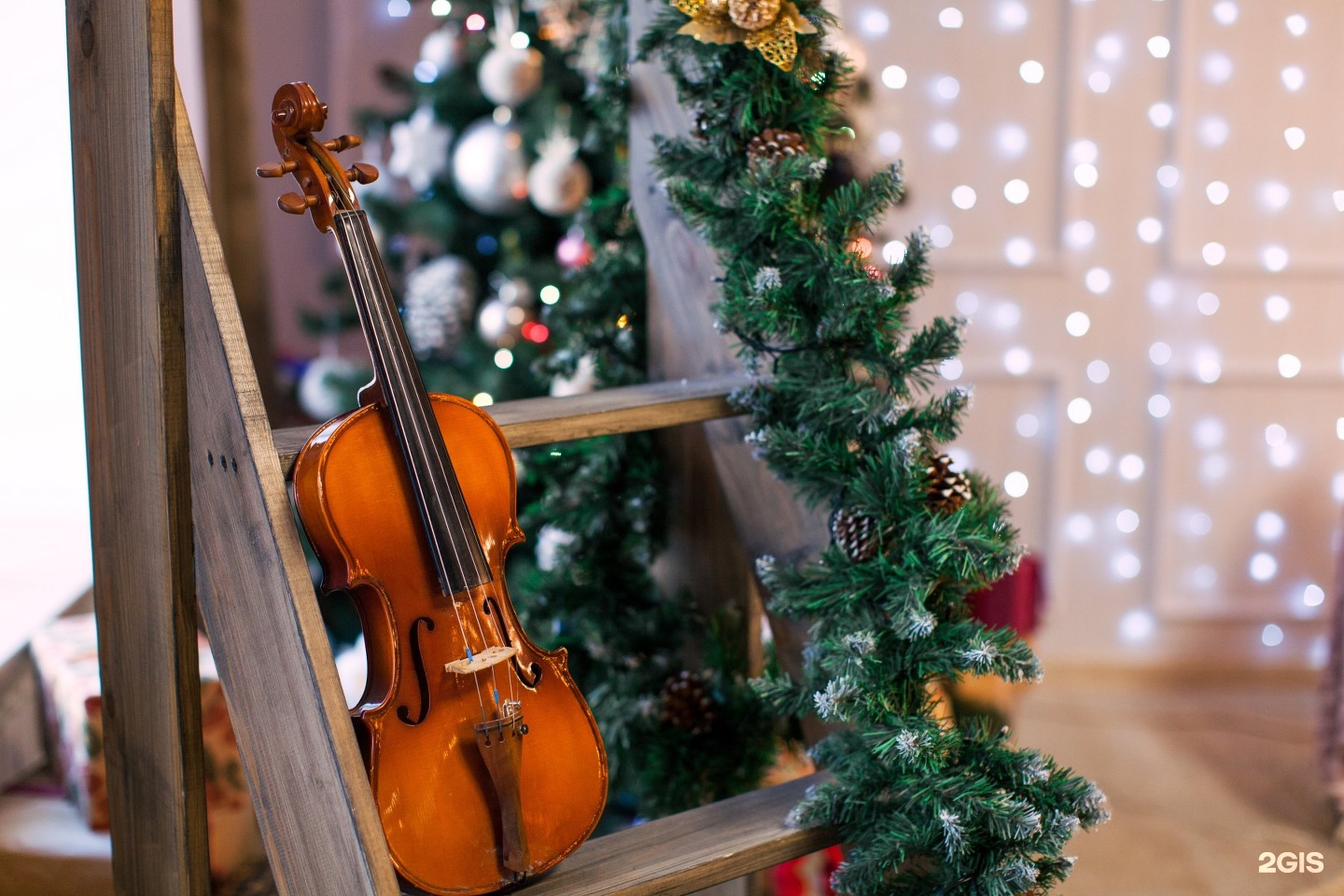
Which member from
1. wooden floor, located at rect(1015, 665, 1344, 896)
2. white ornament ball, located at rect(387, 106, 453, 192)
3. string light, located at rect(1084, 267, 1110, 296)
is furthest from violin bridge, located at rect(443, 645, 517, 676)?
string light, located at rect(1084, 267, 1110, 296)

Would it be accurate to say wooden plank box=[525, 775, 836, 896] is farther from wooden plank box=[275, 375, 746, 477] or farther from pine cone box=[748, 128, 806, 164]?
pine cone box=[748, 128, 806, 164]

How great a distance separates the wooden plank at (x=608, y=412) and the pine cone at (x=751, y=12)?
1.09 feet

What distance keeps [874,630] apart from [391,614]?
0.41 m

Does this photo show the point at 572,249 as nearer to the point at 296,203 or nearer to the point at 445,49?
the point at 445,49

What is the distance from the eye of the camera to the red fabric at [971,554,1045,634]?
208 centimetres

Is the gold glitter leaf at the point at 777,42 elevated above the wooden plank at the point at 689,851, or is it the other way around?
the gold glitter leaf at the point at 777,42

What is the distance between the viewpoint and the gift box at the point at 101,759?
132 centimetres

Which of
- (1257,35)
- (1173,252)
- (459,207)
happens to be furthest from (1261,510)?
(459,207)

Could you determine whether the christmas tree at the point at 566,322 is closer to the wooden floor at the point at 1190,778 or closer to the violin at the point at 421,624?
the violin at the point at 421,624

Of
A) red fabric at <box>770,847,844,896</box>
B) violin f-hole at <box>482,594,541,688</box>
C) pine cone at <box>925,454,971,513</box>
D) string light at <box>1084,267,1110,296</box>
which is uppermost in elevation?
string light at <box>1084,267,1110,296</box>

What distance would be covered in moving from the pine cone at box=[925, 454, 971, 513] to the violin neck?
41 cm

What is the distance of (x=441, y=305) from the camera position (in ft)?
6.73

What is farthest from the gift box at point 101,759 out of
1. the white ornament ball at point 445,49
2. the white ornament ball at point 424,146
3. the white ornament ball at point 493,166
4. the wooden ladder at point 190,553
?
the white ornament ball at point 445,49

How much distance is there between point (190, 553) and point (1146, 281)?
92.3 inches
